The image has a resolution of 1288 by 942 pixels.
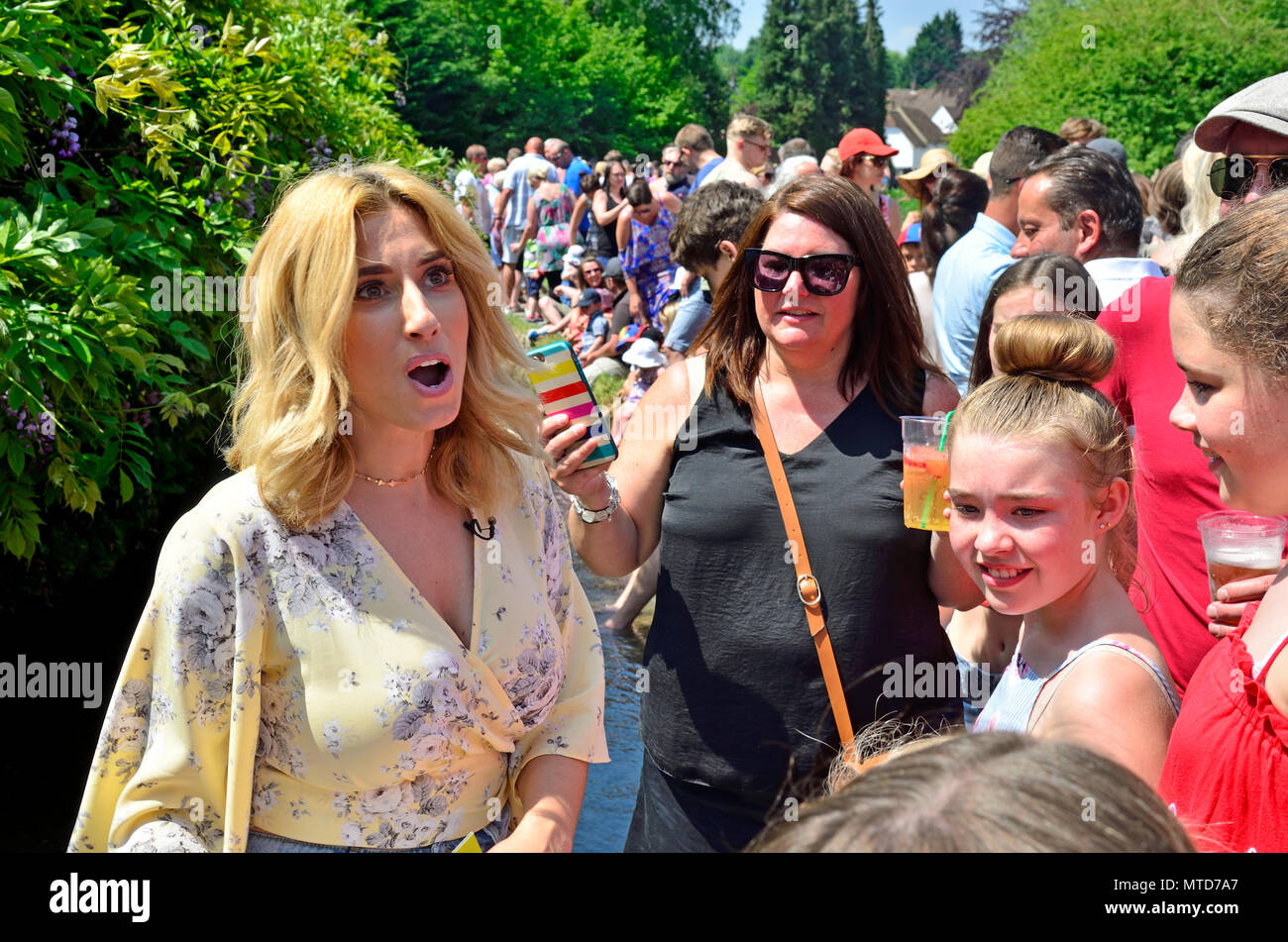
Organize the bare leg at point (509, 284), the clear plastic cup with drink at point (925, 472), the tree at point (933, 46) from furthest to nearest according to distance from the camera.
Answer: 1. the tree at point (933, 46)
2. the bare leg at point (509, 284)
3. the clear plastic cup with drink at point (925, 472)

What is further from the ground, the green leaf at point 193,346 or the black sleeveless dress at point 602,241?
the black sleeveless dress at point 602,241

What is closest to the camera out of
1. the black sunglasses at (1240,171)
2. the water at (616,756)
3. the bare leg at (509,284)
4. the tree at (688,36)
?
the black sunglasses at (1240,171)

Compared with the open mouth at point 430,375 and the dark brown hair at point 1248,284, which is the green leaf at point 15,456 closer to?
the open mouth at point 430,375

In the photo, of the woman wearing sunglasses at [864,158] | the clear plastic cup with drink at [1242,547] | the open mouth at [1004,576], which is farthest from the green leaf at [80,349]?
the woman wearing sunglasses at [864,158]

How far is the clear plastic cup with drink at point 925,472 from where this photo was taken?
244cm

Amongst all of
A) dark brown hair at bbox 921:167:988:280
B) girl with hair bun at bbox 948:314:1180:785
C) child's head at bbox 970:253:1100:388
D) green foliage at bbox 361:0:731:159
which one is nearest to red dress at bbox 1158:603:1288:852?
girl with hair bun at bbox 948:314:1180:785

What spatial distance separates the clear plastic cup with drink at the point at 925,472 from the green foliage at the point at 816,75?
6090 centimetres

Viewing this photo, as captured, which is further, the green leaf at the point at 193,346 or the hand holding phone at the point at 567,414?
the green leaf at the point at 193,346

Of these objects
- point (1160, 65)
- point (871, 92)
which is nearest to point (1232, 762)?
point (1160, 65)

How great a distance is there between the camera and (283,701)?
194 centimetres

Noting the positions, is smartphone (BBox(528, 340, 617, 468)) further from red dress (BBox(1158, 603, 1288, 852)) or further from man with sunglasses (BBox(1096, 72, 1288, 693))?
red dress (BBox(1158, 603, 1288, 852))

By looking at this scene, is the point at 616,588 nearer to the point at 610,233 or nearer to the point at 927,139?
the point at 610,233

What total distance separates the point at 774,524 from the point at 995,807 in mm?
1833
